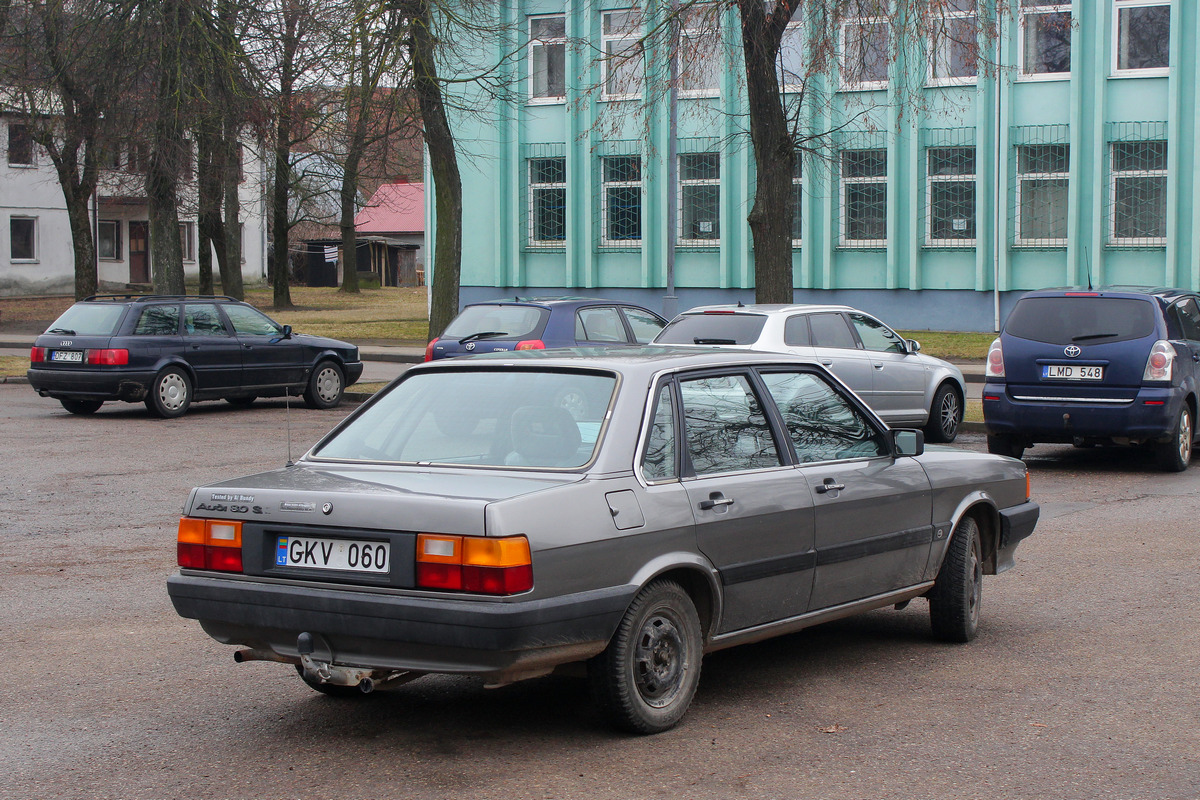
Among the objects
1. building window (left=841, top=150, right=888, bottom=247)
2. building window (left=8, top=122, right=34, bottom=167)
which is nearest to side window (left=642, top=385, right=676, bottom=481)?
building window (left=841, top=150, right=888, bottom=247)

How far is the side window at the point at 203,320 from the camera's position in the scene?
18.2 m

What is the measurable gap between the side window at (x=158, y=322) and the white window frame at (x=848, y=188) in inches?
677

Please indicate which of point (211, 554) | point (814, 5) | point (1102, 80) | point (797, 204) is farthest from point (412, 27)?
point (211, 554)

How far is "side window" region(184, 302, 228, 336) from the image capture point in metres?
18.2

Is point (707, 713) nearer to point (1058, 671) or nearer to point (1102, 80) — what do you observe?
point (1058, 671)

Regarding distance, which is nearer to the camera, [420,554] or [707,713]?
[420,554]

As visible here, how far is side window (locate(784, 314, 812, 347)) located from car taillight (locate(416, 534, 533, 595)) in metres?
9.50

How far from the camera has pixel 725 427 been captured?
558 cm

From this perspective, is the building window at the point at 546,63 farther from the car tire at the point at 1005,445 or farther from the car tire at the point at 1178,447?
the car tire at the point at 1178,447

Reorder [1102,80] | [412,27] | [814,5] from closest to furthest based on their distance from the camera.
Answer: [814,5]
[412,27]
[1102,80]

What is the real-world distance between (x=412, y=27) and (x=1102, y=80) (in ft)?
49.4

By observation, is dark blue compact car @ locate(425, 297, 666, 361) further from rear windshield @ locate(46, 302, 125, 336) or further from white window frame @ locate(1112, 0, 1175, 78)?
white window frame @ locate(1112, 0, 1175, 78)

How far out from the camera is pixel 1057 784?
453cm

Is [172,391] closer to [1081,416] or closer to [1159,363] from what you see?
[1081,416]
